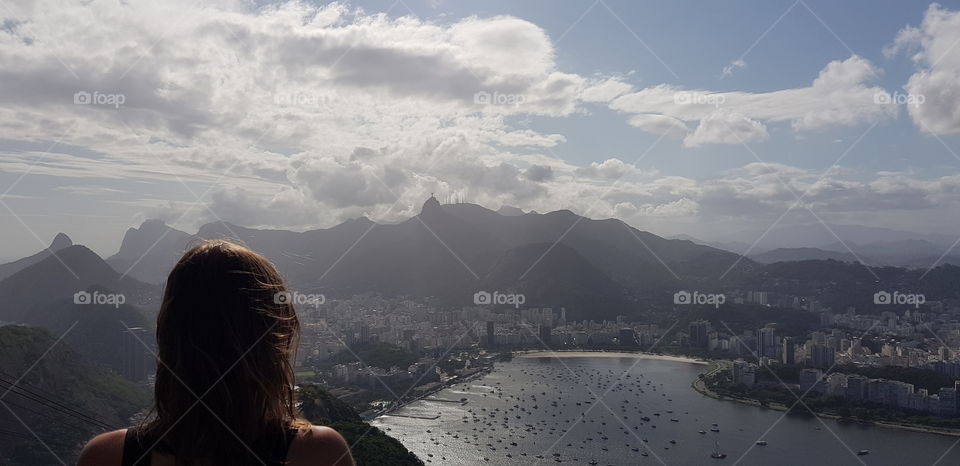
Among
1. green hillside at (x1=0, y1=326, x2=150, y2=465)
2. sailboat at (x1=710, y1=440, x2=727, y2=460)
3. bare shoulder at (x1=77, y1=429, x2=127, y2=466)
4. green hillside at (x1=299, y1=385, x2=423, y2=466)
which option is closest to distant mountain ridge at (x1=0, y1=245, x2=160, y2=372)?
green hillside at (x1=0, y1=326, x2=150, y2=465)

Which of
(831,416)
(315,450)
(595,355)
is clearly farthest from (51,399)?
(595,355)

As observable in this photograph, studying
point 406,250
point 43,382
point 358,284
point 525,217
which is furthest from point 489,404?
point 525,217

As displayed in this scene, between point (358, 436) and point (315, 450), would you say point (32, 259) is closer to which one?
point (358, 436)

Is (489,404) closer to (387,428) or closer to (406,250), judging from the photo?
(387,428)

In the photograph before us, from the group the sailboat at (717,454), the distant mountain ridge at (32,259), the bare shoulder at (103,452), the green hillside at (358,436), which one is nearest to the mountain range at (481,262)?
the distant mountain ridge at (32,259)

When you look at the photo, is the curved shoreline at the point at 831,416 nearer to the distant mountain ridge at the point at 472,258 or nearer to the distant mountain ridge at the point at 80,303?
the distant mountain ridge at the point at 472,258

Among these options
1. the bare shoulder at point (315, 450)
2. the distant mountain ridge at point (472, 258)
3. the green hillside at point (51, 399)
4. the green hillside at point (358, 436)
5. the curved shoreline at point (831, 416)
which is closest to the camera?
the bare shoulder at point (315, 450)
